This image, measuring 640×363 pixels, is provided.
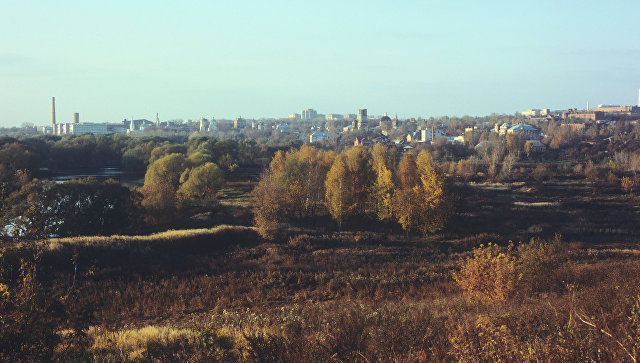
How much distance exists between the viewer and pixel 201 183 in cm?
4697

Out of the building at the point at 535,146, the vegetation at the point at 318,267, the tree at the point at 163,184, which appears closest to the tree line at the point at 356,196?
the vegetation at the point at 318,267

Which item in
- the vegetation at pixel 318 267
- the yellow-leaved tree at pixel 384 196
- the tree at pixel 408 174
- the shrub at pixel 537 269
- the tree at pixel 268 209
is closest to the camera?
the vegetation at pixel 318 267

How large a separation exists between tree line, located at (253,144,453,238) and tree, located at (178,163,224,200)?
10.3 m

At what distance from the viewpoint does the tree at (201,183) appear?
152ft

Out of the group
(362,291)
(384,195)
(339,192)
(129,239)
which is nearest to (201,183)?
(339,192)

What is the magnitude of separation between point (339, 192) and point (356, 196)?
3.87m

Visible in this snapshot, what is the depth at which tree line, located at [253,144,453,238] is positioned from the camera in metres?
34.2

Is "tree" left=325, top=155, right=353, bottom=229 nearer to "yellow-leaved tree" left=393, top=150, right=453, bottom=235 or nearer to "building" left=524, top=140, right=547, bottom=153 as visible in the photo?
"yellow-leaved tree" left=393, top=150, right=453, bottom=235

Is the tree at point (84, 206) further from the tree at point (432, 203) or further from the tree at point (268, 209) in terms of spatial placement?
the tree at point (432, 203)

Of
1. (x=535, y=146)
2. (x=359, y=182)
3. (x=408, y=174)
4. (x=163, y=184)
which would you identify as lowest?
(x=163, y=184)

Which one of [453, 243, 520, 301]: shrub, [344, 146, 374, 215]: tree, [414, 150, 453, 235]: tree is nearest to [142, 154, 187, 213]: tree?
[344, 146, 374, 215]: tree

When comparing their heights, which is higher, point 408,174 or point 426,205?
point 408,174

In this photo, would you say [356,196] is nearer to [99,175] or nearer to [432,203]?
[432,203]

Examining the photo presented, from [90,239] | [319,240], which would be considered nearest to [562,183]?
[319,240]
